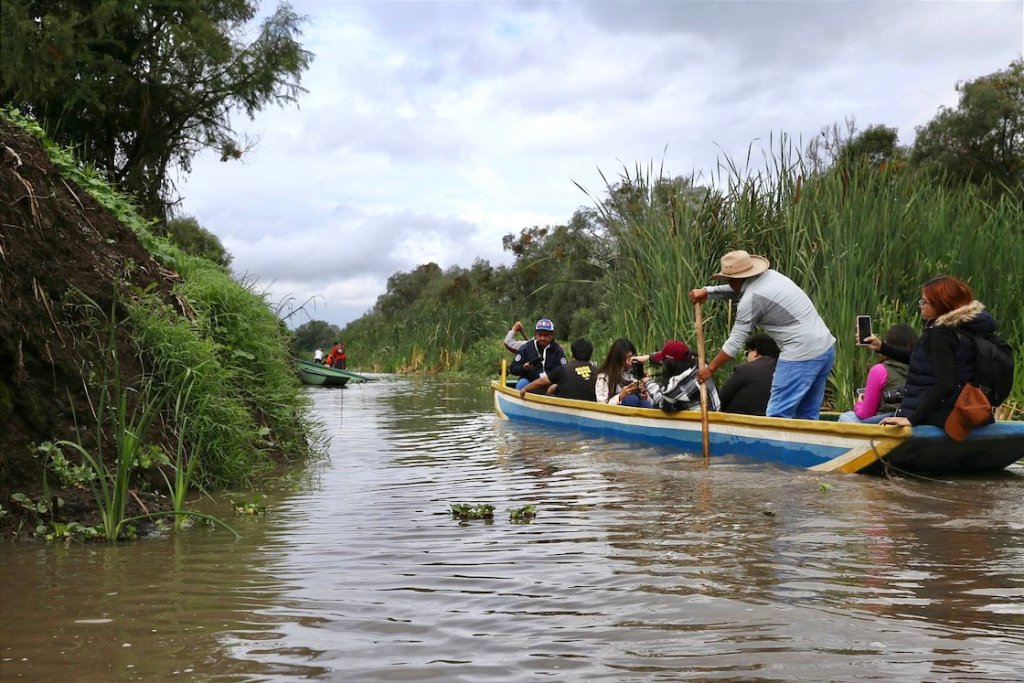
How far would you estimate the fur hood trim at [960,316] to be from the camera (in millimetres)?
7301

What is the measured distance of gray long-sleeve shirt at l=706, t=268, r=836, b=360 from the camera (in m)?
8.81

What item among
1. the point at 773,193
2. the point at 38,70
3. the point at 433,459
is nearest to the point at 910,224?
the point at 773,193

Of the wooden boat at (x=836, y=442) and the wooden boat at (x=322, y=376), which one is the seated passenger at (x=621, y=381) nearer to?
the wooden boat at (x=836, y=442)

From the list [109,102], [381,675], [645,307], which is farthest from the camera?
[109,102]

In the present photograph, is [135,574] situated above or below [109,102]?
below

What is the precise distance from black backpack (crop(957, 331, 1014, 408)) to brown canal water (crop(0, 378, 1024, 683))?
0.72 m

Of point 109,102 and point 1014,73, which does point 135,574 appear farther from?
point 1014,73

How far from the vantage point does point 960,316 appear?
24.0 ft

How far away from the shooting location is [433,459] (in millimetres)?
9797

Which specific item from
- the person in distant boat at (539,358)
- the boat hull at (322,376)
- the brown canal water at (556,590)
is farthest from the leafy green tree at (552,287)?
the brown canal water at (556,590)

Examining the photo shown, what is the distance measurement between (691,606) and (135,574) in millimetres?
2488

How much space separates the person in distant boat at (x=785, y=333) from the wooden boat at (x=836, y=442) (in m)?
0.40

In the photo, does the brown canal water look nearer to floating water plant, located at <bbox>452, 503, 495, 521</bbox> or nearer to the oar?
floating water plant, located at <bbox>452, 503, 495, 521</bbox>

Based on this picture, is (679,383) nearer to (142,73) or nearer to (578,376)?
(578,376)
